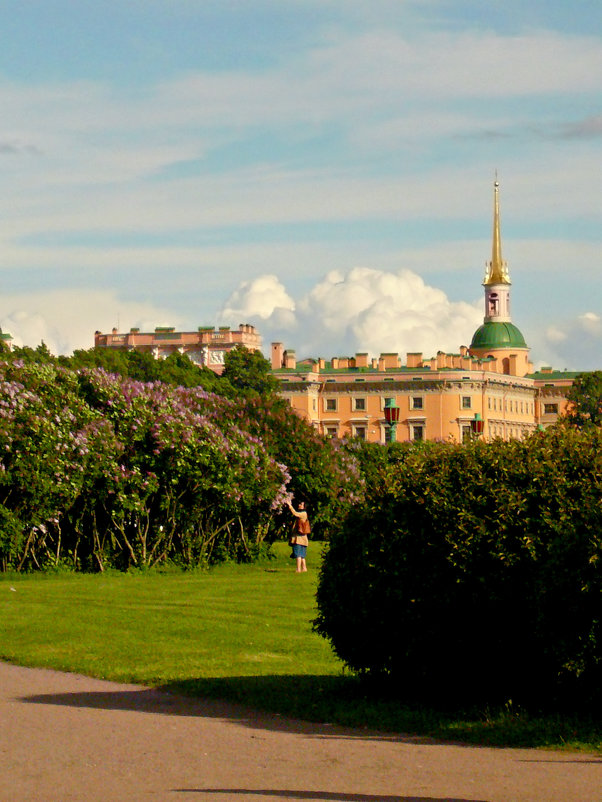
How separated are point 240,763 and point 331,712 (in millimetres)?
2137

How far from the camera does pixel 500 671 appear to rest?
39.4ft

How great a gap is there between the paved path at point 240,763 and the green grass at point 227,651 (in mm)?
434

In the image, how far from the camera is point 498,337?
19362 cm

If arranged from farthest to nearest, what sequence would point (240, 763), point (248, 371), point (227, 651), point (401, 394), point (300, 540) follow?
point (401, 394) → point (248, 371) → point (300, 540) → point (227, 651) → point (240, 763)

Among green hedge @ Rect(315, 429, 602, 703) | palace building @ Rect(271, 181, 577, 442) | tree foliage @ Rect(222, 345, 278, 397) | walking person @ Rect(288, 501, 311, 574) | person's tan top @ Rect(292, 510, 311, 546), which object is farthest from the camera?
palace building @ Rect(271, 181, 577, 442)

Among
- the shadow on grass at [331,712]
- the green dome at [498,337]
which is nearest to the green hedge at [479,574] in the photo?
the shadow on grass at [331,712]

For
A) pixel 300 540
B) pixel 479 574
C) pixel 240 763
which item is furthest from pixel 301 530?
pixel 240 763

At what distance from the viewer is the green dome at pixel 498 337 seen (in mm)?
193000

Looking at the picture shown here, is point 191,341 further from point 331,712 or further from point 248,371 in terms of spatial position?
point 331,712

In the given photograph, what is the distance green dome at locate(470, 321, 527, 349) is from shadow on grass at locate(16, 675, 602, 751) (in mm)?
180761

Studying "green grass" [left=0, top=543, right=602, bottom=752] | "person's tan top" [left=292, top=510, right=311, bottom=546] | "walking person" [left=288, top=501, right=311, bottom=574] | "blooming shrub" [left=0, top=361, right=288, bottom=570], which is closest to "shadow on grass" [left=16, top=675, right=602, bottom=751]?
"green grass" [left=0, top=543, right=602, bottom=752]

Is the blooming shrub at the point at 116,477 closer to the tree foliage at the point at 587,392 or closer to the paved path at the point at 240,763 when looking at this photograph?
the paved path at the point at 240,763

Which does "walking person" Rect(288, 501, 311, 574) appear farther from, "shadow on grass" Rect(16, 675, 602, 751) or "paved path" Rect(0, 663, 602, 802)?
"paved path" Rect(0, 663, 602, 802)

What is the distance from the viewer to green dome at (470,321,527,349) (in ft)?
633
